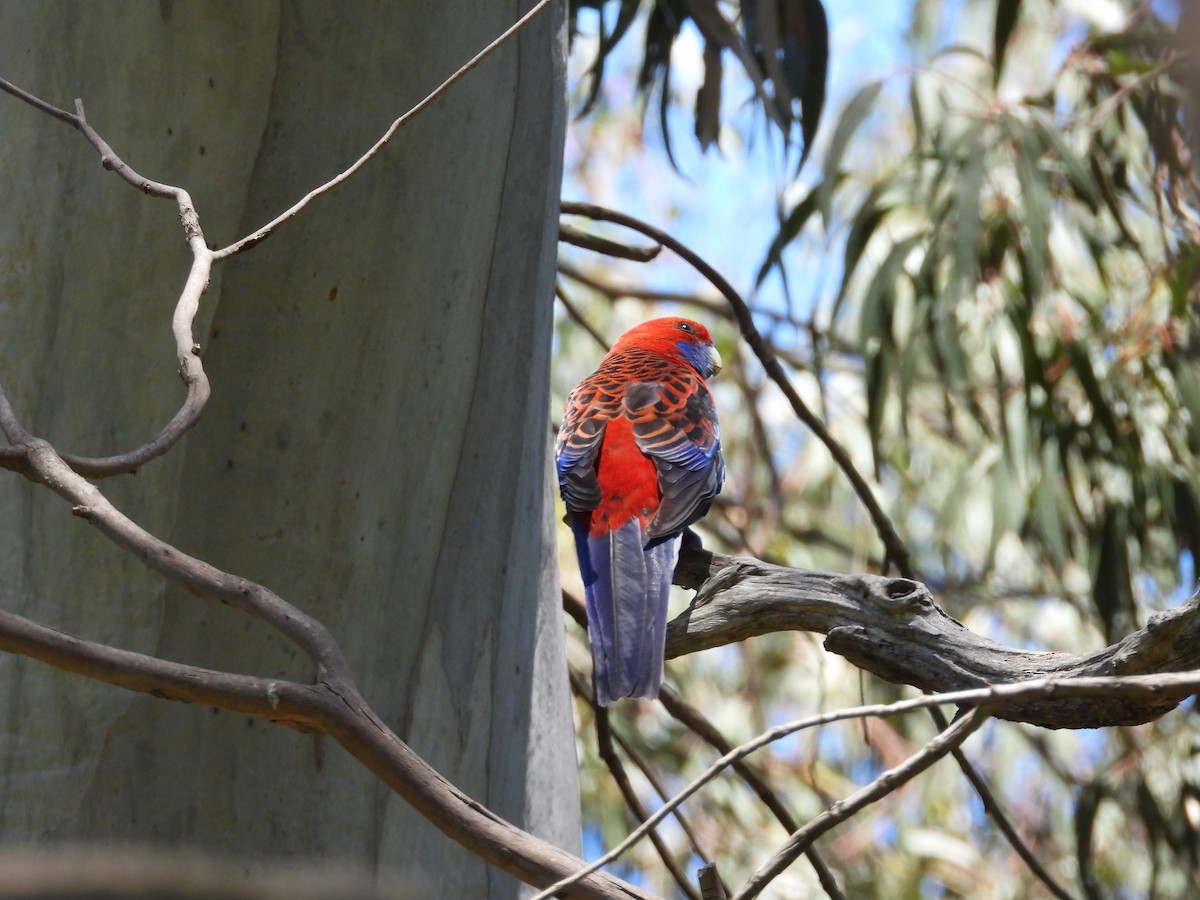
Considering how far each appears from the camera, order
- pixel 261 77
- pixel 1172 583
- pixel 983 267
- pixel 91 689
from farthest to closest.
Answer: pixel 1172 583, pixel 983 267, pixel 261 77, pixel 91 689

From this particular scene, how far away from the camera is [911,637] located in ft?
4.23

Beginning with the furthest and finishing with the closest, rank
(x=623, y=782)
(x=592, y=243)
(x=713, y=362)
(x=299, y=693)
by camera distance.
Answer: (x=713, y=362) → (x=592, y=243) → (x=623, y=782) → (x=299, y=693)

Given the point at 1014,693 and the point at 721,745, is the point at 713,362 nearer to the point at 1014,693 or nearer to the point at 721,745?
the point at 721,745

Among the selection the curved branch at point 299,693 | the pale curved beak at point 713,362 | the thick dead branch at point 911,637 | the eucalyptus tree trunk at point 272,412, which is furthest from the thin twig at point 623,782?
the pale curved beak at point 713,362

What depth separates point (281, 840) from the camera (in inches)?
47.3

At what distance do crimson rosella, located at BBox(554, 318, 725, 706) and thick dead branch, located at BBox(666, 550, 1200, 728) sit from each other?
0.29ft

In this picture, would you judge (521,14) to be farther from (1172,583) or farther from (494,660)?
(1172,583)

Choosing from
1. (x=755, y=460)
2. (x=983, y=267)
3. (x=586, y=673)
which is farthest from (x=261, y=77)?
(x=755, y=460)

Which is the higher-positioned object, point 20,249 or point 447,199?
point 447,199

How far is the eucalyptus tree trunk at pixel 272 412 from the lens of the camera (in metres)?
1.19

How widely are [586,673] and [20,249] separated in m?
2.74

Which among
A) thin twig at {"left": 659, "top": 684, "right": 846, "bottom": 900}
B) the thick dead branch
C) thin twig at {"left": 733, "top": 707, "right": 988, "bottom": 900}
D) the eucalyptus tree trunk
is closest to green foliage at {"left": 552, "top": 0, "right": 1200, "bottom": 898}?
thin twig at {"left": 659, "top": 684, "right": 846, "bottom": 900}

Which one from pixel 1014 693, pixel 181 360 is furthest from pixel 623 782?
pixel 1014 693

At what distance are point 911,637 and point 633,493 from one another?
71 cm
